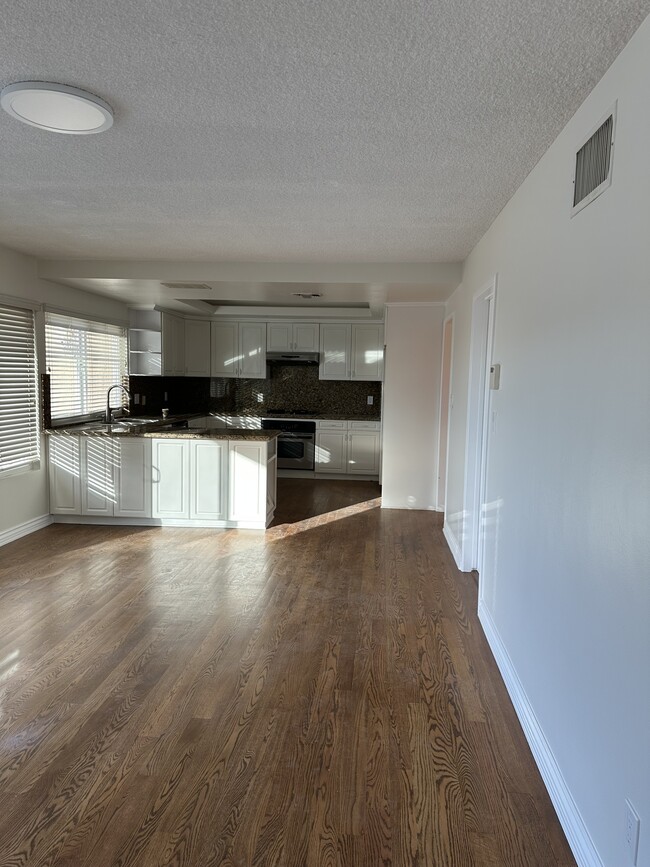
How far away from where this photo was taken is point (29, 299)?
194 inches

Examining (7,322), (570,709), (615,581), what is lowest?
(570,709)

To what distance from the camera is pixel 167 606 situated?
3566mm

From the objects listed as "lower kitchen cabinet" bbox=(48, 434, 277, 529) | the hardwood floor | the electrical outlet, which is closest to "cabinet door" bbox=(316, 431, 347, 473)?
"lower kitchen cabinet" bbox=(48, 434, 277, 529)

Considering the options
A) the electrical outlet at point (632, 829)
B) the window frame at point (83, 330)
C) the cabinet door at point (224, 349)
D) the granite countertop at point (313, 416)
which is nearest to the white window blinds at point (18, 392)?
the window frame at point (83, 330)

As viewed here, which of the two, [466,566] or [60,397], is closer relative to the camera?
[466,566]

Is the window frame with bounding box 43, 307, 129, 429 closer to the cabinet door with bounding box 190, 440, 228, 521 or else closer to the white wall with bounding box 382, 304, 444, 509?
the cabinet door with bounding box 190, 440, 228, 521

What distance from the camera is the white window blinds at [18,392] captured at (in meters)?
4.69

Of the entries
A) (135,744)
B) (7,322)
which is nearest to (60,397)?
(7,322)

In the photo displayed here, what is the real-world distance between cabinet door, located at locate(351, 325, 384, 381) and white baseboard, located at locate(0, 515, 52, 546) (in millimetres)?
4291

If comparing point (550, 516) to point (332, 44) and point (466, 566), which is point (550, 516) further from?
point (466, 566)

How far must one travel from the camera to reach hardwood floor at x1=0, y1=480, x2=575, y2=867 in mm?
1800

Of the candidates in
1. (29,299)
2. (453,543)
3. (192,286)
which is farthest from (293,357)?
(453,543)

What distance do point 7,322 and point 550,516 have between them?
4484mm

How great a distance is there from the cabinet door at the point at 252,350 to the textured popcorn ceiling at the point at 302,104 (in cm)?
440
